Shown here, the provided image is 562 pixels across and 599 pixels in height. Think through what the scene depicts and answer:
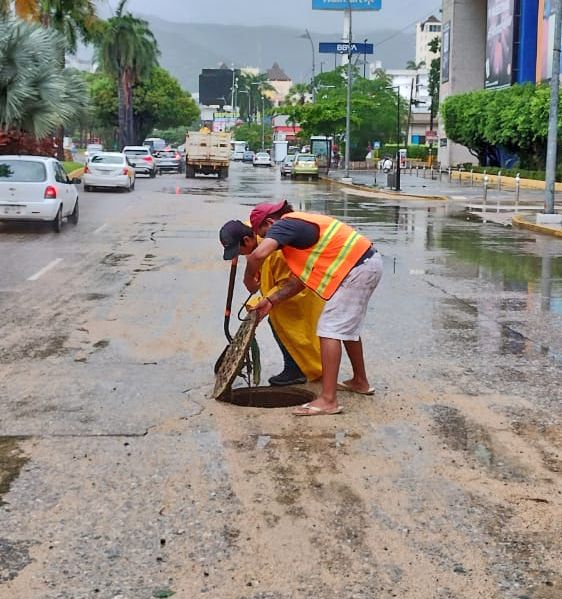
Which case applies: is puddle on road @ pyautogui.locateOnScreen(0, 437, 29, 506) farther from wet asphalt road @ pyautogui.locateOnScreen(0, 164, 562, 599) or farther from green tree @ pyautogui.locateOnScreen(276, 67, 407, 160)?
green tree @ pyautogui.locateOnScreen(276, 67, 407, 160)

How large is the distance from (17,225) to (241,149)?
102 meters

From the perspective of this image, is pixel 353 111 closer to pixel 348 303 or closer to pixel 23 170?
pixel 23 170

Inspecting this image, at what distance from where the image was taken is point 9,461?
5.27 metres

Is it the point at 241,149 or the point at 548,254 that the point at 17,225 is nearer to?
the point at 548,254

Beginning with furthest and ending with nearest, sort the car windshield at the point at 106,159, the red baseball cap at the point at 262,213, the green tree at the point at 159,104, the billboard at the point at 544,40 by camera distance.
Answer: the green tree at the point at 159,104 < the billboard at the point at 544,40 < the car windshield at the point at 106,159 < the red baseball cap at the point at 262,213

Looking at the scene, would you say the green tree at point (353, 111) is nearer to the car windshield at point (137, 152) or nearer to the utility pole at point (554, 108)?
the car windshield at point (137, 152)

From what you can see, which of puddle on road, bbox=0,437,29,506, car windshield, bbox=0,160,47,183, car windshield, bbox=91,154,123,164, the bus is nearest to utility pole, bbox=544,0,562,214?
car windshield, bbox=0,160,47,183

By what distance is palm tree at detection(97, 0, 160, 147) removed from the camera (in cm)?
7000

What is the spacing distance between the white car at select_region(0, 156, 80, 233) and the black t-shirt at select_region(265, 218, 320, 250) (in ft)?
42.7

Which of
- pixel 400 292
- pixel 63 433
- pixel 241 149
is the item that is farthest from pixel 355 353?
pixel 241 149

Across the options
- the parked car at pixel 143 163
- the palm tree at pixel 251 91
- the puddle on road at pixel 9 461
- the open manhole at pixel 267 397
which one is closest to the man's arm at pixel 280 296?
the open manhole at pixel 267 397

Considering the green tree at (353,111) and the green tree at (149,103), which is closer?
the green tree at (353,111)

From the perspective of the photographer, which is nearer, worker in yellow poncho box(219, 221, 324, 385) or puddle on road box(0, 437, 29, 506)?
puddle on road box(0, 437, 29, 506)

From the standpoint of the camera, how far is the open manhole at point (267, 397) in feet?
21.4
